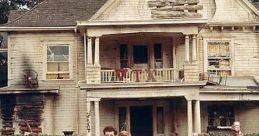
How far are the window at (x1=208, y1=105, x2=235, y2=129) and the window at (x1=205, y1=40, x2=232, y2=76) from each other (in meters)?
1.64

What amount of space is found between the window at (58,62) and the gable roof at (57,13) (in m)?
1.15

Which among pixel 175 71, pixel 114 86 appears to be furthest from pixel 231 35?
pixel 114 86

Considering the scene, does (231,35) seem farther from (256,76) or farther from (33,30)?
(33,30)

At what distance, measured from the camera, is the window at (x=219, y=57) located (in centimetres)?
3234

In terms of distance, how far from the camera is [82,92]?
31906mm

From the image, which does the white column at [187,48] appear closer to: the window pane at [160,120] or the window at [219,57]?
the window at [219,57]

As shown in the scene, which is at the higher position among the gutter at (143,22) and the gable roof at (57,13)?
the gable roof at (57,13)

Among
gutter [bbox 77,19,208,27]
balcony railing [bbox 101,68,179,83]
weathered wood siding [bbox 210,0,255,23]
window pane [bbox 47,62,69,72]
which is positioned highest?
weathered wood siding [bbox 210,0,255,23]

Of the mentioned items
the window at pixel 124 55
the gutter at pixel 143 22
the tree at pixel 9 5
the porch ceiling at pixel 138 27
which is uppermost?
the tree at pixel 9 5

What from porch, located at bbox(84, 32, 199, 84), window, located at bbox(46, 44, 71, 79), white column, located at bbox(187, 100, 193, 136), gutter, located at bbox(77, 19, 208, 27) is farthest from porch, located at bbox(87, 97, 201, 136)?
gutter, located at bbox(77, 19, 208, 27)

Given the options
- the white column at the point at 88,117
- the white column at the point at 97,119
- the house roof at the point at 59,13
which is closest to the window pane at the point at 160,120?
the white column at the point at 88,117

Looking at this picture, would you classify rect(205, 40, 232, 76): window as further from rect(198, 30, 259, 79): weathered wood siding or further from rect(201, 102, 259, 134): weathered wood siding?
rect(201, 102, 259, 134): weathered wood siding

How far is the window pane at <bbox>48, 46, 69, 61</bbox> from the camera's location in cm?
3189

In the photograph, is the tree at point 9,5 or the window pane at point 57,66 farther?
the tree at point 9,5
